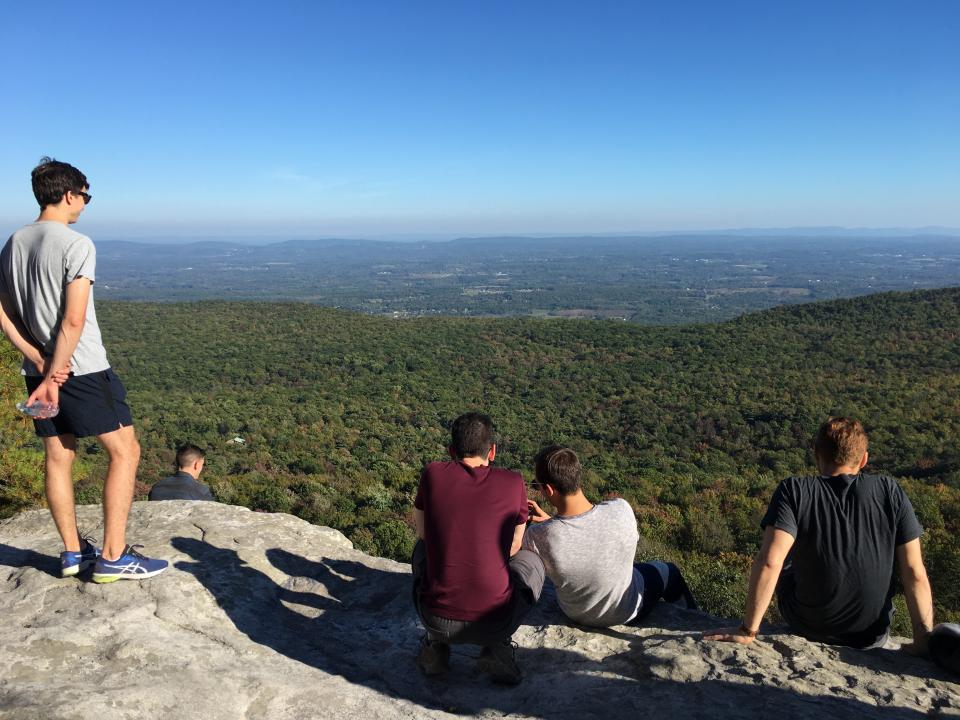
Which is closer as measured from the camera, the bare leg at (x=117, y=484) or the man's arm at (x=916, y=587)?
the man's arm at (x=916, y=587)

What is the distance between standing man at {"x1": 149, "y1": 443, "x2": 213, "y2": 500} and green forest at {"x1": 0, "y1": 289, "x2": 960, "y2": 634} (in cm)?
128

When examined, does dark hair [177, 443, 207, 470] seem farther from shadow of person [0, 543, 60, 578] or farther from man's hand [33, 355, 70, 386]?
man's hand [33, 355, 70, 386]

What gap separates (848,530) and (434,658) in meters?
1.95

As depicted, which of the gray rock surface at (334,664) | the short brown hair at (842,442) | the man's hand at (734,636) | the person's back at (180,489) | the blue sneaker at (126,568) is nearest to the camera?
the gray rock surface at (334,664)

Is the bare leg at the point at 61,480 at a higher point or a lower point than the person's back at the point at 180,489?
higher

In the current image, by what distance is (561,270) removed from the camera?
620ft

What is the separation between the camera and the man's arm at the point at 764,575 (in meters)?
2.62

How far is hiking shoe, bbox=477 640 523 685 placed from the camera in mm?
2717

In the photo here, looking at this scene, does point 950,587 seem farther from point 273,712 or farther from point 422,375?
point 422,375

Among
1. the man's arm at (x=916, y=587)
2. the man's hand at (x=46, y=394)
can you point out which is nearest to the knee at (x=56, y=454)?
the man's hand at (x=46, y=394)

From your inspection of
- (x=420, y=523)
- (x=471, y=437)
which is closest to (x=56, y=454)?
(x=420, y=523)

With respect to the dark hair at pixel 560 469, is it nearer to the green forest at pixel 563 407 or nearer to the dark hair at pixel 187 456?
the green forest at pixel 563 407

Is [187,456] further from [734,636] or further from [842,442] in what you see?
[842,442]

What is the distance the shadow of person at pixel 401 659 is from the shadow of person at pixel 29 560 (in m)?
0.65
